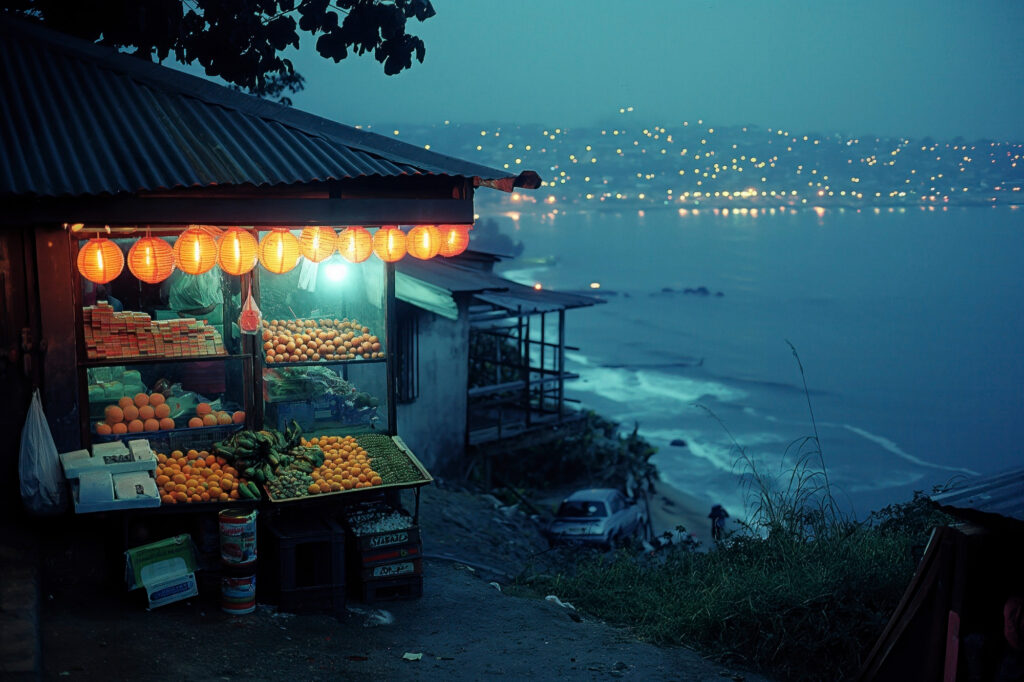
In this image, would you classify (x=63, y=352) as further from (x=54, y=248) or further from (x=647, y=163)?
(x=647, y=163)

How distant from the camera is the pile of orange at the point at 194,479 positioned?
21.9ft

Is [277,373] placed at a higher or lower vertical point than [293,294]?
lower

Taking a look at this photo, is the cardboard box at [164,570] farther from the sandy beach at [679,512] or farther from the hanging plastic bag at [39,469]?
the sandy beach at [679,512]

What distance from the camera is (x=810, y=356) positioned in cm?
5469

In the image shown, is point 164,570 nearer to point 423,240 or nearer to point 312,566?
point 312,566

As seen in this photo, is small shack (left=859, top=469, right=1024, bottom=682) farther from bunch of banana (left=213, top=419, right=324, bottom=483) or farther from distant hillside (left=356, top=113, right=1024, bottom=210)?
distant hillside (left=356, top=113, right=1024, bottom=210)

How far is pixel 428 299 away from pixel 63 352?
29.0 ft

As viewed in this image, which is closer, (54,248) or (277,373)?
(54,248)

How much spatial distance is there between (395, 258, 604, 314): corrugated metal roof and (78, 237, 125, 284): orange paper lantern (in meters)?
8.41

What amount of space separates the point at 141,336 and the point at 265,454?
1.37 metres

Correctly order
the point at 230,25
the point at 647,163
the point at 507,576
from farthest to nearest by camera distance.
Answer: the point at 647,163 → the point at 230,25 → the point at 507,576

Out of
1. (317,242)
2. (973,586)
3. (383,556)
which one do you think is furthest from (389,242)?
(973,586)

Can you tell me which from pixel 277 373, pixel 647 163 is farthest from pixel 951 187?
pixel 647 163

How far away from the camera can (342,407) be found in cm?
806
